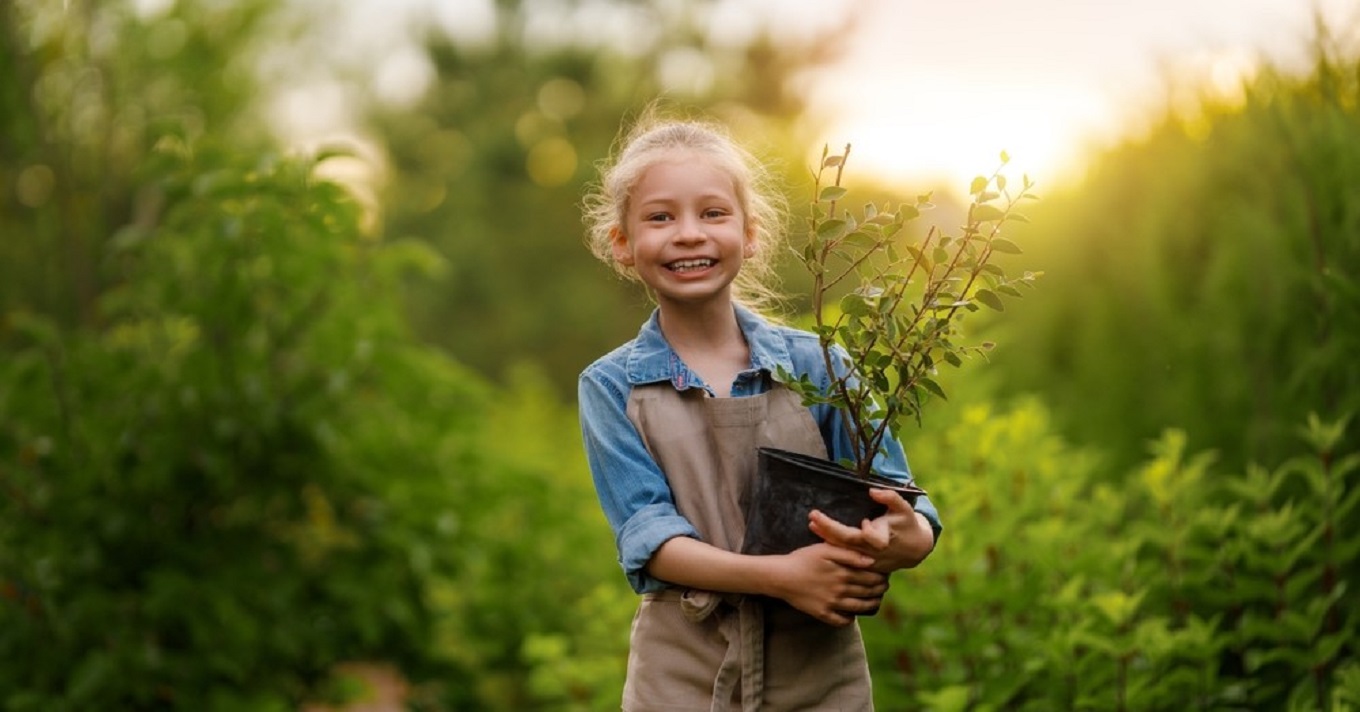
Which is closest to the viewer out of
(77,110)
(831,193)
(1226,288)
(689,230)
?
(831,193)

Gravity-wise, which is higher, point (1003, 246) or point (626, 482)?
point (1003, 246)

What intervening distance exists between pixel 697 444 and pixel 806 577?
1.12ft

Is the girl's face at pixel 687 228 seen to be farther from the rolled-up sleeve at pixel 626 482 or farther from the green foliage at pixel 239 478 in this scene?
the green foliage at pixel 239 478

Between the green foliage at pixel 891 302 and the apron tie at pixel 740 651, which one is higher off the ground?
the green foliage at pixel 891 302

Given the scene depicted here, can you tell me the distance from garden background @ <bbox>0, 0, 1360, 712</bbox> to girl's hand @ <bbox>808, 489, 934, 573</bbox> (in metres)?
0.88

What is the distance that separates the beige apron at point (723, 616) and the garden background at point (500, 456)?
668mm

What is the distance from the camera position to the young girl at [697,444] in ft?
7.47

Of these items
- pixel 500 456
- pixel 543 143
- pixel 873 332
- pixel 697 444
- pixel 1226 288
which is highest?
pixel 543 143

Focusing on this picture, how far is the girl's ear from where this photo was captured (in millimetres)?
2469

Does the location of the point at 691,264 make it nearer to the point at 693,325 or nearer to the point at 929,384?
the point at 693,325

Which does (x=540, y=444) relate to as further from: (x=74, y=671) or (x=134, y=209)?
(x=74, y=671)

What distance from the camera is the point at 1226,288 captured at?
4195mm

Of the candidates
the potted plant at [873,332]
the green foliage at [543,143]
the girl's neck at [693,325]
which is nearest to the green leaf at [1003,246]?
the potted plant at [873,332]

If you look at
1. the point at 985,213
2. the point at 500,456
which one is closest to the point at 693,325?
the point at 985,213
